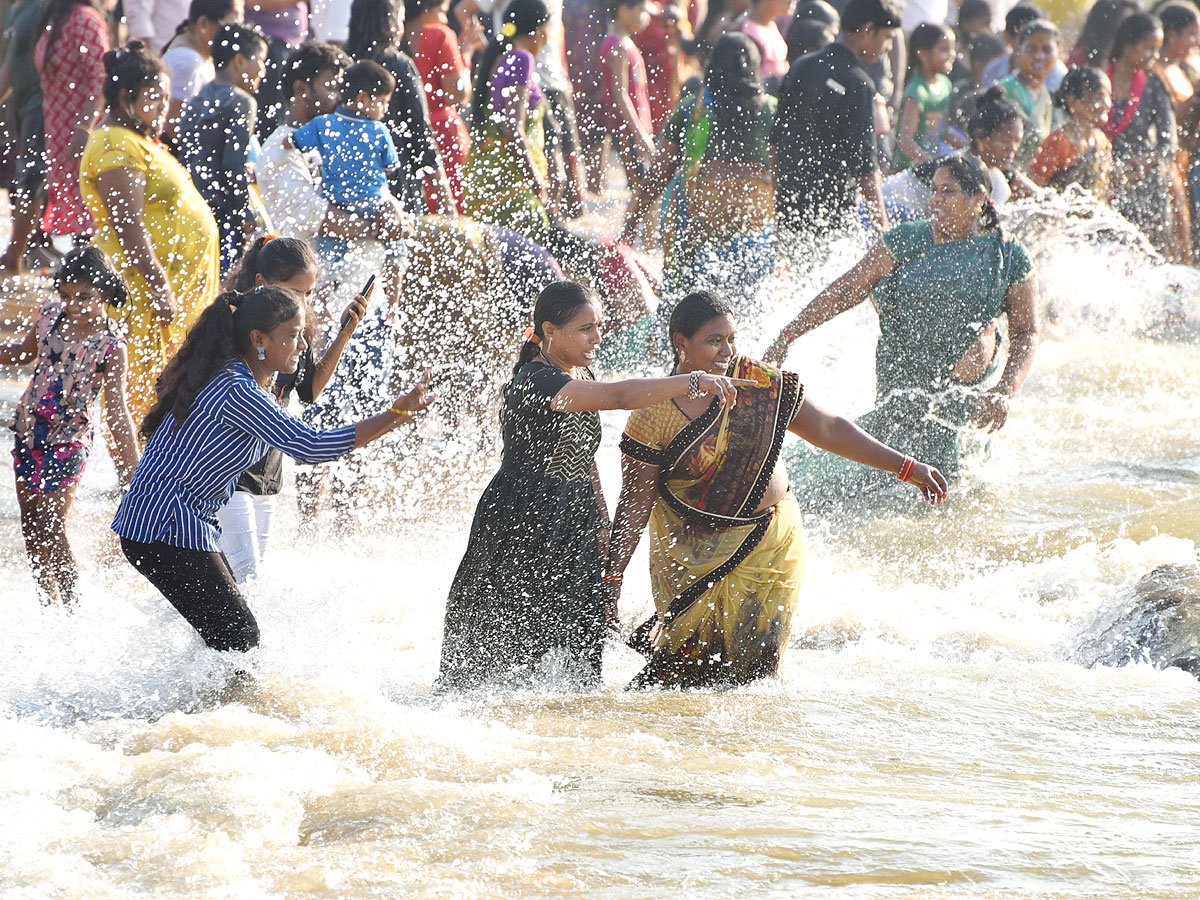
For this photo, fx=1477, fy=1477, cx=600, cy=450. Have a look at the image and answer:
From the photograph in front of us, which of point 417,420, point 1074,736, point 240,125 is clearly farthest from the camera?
point 417,420

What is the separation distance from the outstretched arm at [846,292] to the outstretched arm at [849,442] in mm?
1863

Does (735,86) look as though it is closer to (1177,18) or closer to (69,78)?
(69,78)

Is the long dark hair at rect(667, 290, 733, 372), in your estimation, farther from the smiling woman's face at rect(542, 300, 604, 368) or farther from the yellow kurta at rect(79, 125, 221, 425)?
the yellow kurta at rect(79, 125, 221, 425)

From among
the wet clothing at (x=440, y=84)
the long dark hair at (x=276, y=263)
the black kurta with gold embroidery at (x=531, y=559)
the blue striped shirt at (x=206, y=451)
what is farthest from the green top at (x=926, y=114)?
the blue striped shirt at (x=206, y=451)

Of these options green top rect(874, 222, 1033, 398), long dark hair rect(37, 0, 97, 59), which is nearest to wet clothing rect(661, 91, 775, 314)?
green top rect(874, 222, 1033, 398)

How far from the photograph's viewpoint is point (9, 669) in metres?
4.48

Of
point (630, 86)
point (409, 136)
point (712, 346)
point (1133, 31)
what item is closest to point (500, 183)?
point (409, 136)

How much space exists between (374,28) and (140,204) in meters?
2.29

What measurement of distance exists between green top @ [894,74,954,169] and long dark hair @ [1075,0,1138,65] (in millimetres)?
3007

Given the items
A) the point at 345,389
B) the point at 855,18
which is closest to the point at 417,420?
the point at 345,389

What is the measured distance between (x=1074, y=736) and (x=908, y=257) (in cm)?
274

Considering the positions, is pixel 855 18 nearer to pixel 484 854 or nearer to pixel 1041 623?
pixel 1041 623

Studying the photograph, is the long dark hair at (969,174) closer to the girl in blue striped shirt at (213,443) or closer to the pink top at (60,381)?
the girl in blue striped shirt at (213,443)

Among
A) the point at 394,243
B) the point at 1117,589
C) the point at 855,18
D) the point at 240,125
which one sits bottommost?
the point at 1117,589
